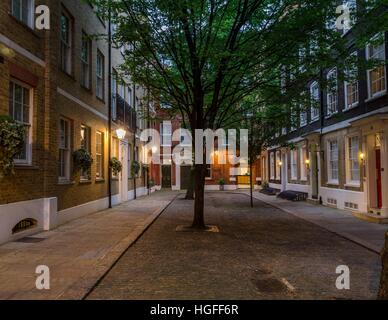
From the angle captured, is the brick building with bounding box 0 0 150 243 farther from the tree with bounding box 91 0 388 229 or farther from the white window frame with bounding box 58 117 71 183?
the tree with bounding box 91 0 388 229

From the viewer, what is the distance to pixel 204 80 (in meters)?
14.4

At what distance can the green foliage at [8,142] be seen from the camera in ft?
27.6

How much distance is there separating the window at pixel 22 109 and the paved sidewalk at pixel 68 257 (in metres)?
2.05

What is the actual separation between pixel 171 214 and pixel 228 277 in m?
10.5

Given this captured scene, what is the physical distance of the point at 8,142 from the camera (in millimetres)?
8469

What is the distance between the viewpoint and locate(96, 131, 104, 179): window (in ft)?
58.2

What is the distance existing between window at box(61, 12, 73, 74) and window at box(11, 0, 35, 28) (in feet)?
8.43

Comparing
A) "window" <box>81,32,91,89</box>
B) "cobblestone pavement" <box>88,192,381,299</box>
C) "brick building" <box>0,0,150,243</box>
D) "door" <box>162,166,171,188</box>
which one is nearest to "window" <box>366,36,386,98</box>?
"cobblestone pavement" <box>88,192,381,299</box>

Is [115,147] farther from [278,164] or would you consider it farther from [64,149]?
[278,164]

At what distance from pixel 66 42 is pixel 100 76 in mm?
4446

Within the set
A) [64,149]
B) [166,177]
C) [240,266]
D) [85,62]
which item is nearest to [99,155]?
[85,62]

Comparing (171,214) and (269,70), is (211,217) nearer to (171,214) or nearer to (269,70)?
(171,214)

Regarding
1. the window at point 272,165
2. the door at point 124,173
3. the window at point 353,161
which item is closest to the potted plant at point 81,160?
the door at point 124,173

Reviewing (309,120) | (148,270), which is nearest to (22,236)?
(148,270)
